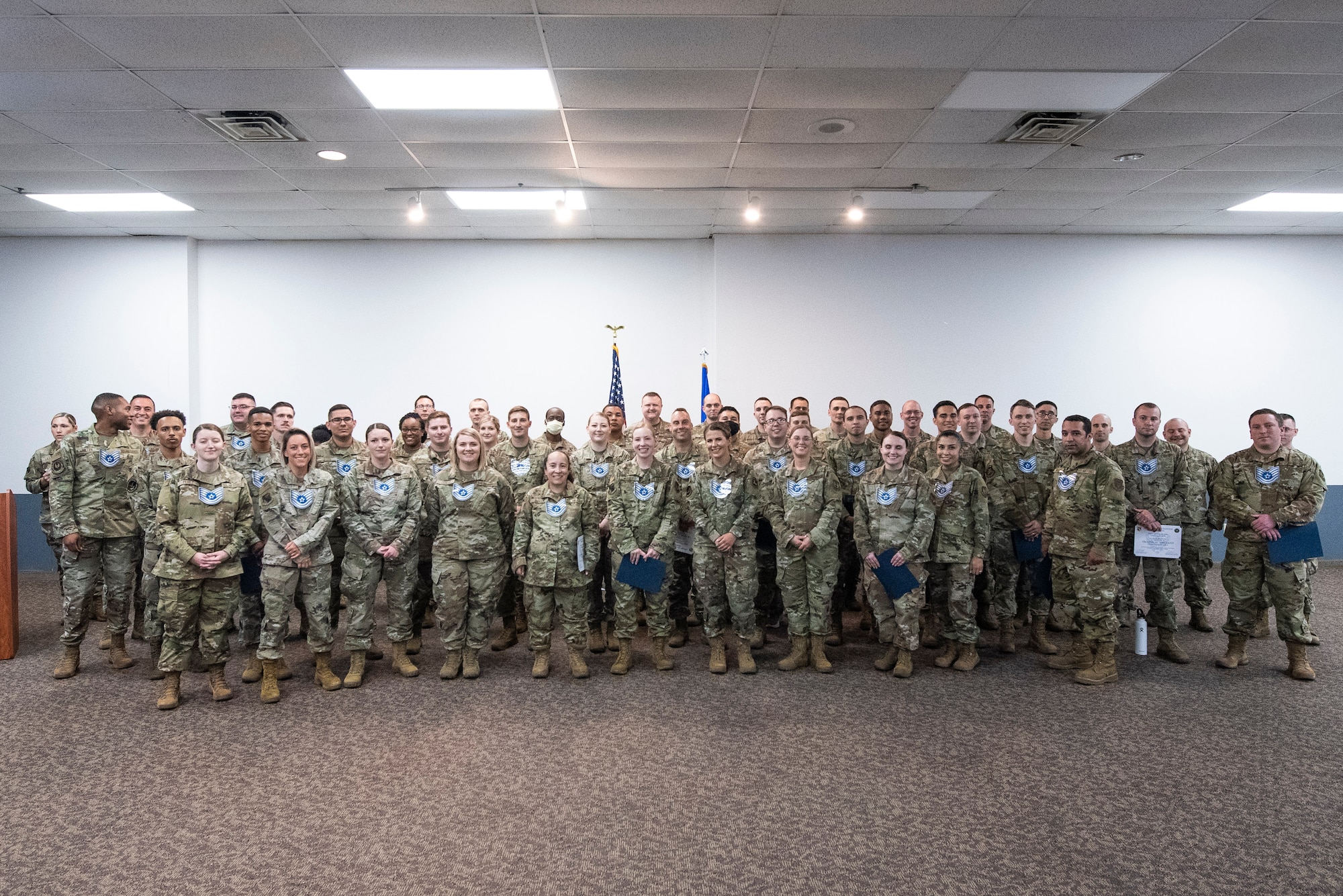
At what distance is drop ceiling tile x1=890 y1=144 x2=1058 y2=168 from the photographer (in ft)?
18.2

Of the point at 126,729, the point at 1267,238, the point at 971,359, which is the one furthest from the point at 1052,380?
the point at 126,729

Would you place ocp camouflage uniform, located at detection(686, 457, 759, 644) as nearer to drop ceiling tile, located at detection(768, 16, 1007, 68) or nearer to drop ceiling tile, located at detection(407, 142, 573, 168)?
drop ceiling tile, located at detection(768, 16, 1007, 68)

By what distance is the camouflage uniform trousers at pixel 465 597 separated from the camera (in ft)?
16.0

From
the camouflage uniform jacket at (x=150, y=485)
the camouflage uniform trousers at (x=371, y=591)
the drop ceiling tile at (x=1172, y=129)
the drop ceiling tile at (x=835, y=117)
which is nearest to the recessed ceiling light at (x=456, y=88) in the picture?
the drop ceiling tile at (x=835, y=117)

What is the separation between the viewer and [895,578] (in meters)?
4.77

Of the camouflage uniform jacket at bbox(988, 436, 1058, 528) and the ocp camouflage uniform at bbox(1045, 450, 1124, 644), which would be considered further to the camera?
the camouflage uniform jacket at bbox(988, 436, 1058, 528)

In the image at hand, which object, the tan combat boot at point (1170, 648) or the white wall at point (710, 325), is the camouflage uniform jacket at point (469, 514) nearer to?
the white wall at point (710, 325)

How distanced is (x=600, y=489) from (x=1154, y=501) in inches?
166

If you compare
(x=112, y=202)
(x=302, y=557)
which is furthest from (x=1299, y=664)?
(x=112, y=202)

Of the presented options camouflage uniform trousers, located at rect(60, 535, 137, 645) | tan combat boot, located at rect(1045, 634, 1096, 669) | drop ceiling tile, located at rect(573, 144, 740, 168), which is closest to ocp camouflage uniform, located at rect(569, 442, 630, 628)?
drop ceiling tile, located at rect(573, 144, 740, 168)

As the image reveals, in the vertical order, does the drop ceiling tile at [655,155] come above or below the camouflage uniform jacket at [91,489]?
above

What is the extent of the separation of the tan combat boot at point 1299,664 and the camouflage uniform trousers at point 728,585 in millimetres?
3626

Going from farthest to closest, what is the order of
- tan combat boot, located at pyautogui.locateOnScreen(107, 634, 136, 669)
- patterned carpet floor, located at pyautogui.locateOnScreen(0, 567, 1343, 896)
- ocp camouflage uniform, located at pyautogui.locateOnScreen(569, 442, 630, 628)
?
ocp camouflage uniform, located at pyautogui.locateOnScreen(569, 442, 630, 628) < tan combat boot, located at pyautogui.locateOnScreen(107, 634, 136, 669) < patterned carpet floor, located at pyautogui.locateOnScreen(0, 567, 1343, 896)

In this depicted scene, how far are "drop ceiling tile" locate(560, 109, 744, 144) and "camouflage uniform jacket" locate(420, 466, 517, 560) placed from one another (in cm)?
249
